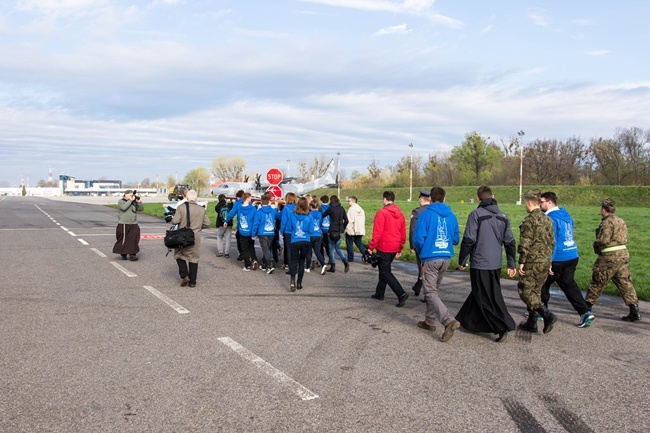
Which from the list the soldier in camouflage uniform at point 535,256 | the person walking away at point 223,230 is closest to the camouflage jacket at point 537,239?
the soldier in camouflage uniform at point 535,256

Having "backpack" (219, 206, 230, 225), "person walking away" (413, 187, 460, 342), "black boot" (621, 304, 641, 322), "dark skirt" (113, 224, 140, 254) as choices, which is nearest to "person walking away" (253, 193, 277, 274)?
"backpack" (219, 206, 230, 225)

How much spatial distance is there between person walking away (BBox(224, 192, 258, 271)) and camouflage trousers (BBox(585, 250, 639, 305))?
7173mm

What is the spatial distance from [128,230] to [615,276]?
10957 mm

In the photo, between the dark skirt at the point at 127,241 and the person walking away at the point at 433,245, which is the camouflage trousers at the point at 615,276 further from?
the dark skirt at the point at 127,241

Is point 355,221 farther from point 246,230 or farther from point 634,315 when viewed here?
point 634,315

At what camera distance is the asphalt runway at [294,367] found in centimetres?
411

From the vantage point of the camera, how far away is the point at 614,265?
7.59 meters

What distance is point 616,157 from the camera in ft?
212

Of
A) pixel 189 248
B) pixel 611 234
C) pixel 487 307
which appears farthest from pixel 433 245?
pixel 189 248

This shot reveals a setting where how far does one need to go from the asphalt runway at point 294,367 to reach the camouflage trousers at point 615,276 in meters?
0.40

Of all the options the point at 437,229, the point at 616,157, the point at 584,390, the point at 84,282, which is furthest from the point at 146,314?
the point at 616,157

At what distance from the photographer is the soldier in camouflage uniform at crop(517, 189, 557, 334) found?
6715 mm

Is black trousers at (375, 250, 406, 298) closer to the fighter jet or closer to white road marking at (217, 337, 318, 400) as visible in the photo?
white road marking at (217, 337, 318, 400)

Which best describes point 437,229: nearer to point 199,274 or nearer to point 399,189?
point 199,274
